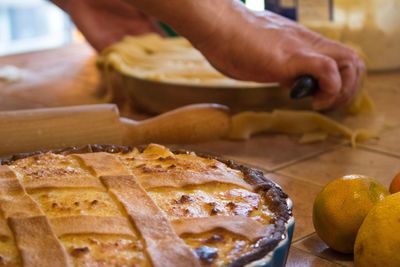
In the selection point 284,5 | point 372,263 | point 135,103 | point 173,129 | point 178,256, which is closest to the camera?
point 178,256

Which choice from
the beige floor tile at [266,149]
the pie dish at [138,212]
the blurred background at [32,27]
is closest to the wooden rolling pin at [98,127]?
the beige floor tile at [266,149]

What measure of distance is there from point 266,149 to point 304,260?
48 centimetres

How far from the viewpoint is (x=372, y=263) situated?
0.78m

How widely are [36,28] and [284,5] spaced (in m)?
2.93

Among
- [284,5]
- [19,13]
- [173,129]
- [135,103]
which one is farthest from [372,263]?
[19,13]

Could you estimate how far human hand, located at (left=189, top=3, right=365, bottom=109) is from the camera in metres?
1.34

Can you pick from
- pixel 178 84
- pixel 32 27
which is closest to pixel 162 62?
pixel 178 84

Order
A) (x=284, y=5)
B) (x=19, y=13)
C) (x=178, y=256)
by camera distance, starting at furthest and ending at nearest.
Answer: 1. (x=19, y=13)
2. (x=284, y=5)
3. (x=178, y=256)

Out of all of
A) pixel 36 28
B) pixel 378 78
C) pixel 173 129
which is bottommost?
pixel 36 28

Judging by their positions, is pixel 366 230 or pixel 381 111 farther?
pixel 381 111

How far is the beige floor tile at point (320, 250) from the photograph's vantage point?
0.90m

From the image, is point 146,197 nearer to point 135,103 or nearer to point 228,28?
point 228,28

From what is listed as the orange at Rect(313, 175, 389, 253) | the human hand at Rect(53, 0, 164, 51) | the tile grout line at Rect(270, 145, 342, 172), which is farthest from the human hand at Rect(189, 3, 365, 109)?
the human hand at Rect(53, 0, 164, 51)

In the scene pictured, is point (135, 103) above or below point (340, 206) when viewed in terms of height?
below
